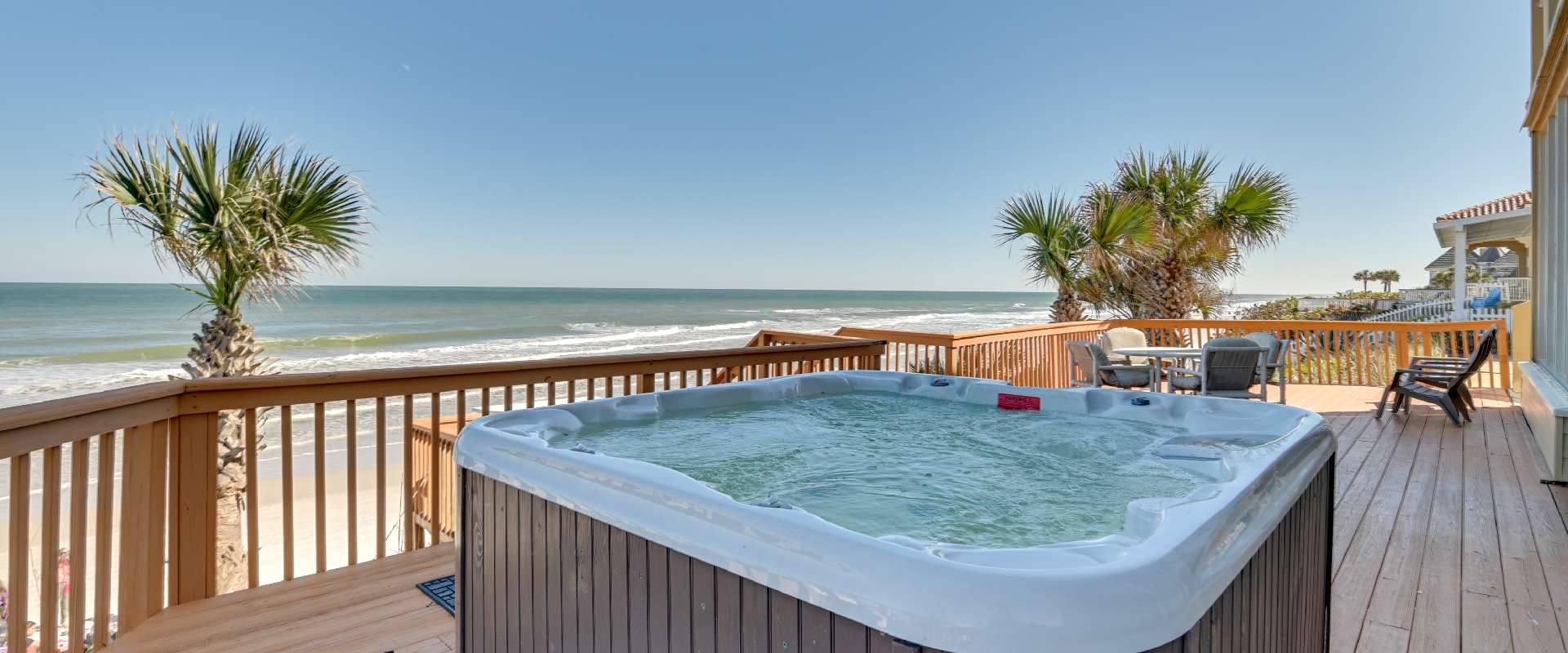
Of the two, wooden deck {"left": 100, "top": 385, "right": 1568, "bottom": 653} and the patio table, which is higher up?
the patio table

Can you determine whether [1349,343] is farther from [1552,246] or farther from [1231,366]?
[1231,366]

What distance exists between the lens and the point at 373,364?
44.9ft

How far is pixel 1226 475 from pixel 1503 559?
1.82 metres

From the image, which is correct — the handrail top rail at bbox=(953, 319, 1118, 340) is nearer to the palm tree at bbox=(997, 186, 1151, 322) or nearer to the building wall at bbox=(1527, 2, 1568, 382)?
the palm tree at bbox=(997, 186, 1151, 322)

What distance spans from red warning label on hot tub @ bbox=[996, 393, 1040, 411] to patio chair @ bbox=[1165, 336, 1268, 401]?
2956 mm

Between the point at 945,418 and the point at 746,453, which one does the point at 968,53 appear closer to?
the point at 945,418

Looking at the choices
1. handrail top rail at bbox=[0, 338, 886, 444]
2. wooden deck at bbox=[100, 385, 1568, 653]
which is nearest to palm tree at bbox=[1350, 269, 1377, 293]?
wooden deck at bbox=[100, 385, 1568, 653]

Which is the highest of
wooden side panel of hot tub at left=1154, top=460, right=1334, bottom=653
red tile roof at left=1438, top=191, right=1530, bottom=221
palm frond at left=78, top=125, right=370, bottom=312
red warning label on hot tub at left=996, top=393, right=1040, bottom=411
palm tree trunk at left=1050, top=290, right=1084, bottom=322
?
red tile roof at left=1438, top=191, right=1530, bottom=221

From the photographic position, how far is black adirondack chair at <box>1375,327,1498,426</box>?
4.42m

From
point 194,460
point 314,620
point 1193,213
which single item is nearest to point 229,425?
point 194,460

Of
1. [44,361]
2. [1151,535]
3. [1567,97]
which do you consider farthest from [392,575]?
[44,361]

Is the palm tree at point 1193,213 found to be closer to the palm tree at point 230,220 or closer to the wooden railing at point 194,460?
the wooden railing at point 194,460

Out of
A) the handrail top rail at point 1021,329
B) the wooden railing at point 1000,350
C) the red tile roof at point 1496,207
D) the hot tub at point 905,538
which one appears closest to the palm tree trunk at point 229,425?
the hot tub at point 905,538

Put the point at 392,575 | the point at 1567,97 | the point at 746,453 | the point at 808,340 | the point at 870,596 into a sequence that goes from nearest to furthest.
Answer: the point at 870,596, the point at 746,453, the point at 392,575, the point at 1567,97, the point at 808,340
